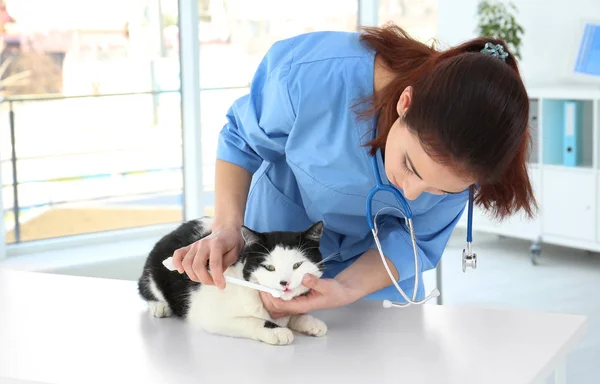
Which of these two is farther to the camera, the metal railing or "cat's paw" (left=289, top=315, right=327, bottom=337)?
the metal railing

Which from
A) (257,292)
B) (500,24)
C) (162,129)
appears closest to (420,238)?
(257,292)

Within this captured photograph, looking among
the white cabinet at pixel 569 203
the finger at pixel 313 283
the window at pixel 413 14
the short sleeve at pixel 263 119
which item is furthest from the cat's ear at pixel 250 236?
the window at pixel 413 14

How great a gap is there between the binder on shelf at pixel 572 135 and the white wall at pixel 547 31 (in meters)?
0.38

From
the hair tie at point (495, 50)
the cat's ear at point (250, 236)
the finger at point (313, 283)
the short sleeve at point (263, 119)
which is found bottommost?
the finger at point (313, 283)

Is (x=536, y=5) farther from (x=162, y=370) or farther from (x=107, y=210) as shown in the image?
(x=162, y=370)

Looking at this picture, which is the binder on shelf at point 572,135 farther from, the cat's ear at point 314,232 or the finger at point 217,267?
the finger at point 217,267

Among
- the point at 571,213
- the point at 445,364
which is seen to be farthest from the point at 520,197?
the point at 571,213

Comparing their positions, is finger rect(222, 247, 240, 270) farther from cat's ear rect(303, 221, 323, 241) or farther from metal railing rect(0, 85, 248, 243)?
metal railing rect(0, 85, 248, 243)

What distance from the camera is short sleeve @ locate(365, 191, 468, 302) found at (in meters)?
1.41

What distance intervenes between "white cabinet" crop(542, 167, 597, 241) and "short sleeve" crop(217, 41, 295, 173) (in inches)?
114

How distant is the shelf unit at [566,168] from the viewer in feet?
13.1

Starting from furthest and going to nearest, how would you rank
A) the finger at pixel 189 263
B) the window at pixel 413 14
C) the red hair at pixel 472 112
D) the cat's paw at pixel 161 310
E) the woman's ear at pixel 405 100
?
the window at pixel 413 14
the cat's paw at pixel 161 310
the finger at pixel 189 263
the woman's ear at pixel 405 100
the red hair at pixel 472 112

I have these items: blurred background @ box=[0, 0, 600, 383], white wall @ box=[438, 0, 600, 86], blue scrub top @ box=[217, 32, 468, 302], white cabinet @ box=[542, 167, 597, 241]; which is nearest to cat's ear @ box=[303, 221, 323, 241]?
blue scrub top @ box=[217, 32, 468, 302]

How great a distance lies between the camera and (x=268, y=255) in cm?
132
